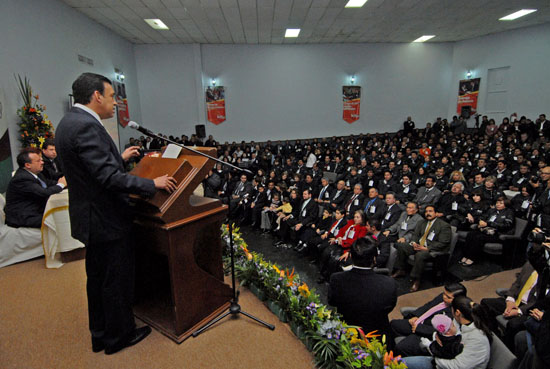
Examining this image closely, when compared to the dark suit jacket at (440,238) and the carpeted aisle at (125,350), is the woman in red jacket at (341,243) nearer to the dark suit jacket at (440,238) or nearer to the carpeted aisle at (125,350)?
the dark suit jacket at (440,238)

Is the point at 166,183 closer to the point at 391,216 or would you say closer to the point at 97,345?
the point at 97,345

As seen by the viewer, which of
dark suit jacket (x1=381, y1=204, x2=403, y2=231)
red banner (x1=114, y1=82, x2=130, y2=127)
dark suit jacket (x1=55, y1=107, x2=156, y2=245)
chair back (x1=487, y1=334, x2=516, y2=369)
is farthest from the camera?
red banner (x1=114, y1=82, x2=130, y2=127)

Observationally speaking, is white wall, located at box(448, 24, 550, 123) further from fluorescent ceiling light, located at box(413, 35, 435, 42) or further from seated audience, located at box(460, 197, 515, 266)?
seated audience, located at box(460, 197, 515, 266)

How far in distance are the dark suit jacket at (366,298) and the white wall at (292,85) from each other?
462 inches

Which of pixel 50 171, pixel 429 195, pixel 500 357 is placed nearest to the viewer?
pixel 500 357

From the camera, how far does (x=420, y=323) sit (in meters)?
2.52

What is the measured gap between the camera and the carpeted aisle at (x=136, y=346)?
5.34 feet

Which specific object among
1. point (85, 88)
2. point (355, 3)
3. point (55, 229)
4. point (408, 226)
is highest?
point (355, 3)

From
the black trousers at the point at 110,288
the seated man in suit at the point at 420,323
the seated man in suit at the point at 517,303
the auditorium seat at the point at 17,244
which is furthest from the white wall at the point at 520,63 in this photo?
the auditorium seat at the point at 17,244

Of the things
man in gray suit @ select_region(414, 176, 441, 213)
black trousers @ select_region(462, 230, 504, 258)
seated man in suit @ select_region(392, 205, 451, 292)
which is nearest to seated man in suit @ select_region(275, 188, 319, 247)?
seated man in suit @ select_region(392, 205, 451, 292)

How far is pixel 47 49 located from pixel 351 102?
11.6 m

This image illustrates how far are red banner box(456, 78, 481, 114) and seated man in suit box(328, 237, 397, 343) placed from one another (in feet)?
49.0

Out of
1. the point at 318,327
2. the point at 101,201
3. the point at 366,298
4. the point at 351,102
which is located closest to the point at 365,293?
the point at 366,298

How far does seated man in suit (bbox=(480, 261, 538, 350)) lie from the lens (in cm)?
246
